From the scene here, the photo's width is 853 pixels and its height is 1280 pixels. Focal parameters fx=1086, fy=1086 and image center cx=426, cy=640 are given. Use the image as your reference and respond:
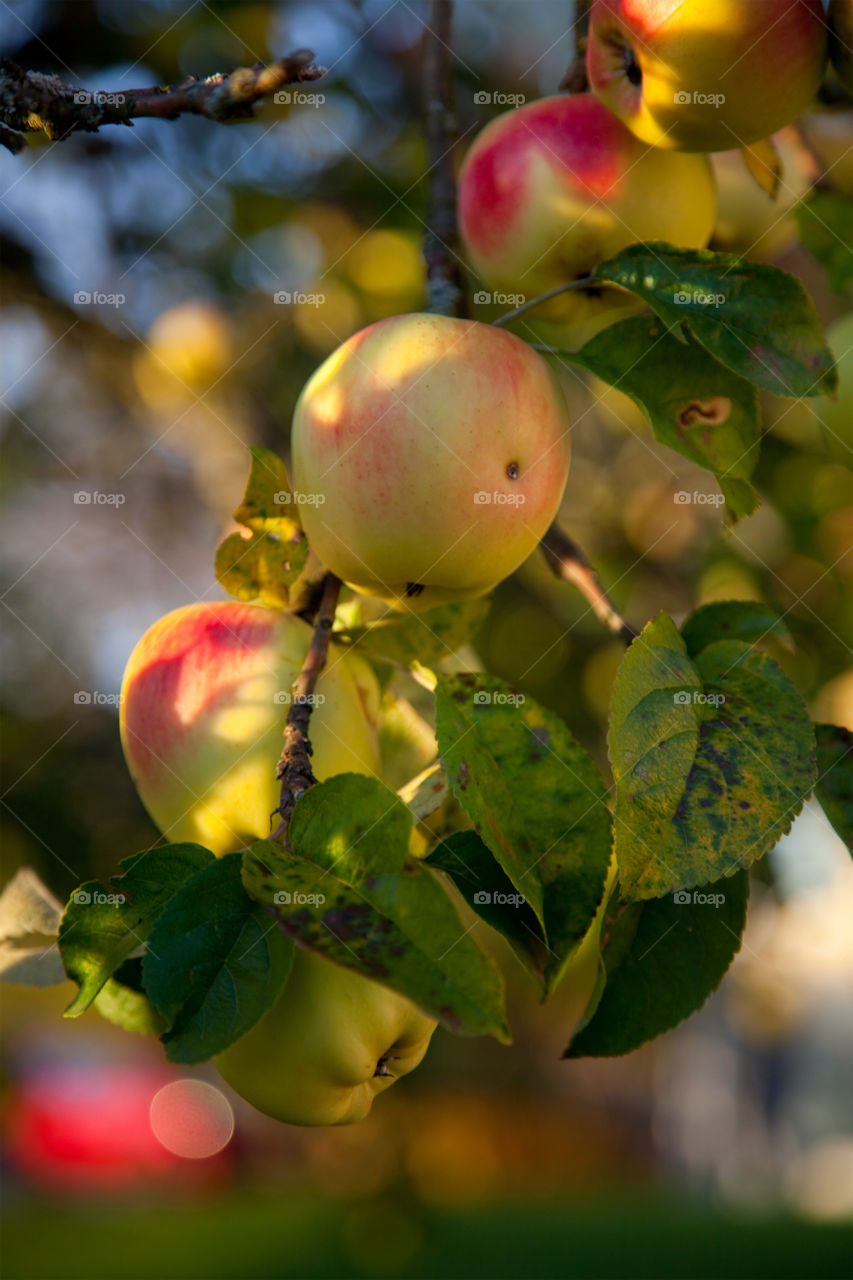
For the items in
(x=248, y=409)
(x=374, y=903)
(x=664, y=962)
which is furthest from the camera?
(x=248, y=409)

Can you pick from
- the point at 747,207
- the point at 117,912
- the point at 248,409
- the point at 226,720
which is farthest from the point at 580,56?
the point at 248,409

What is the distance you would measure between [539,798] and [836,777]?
0.17 meters

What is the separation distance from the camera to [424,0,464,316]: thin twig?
670 millimetres

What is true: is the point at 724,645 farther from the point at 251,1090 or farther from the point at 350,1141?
the point at 350,1141

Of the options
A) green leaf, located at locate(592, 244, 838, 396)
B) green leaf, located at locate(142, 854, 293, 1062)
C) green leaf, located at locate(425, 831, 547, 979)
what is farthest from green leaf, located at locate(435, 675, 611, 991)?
green leaf, located at locate(592, 244, 838, 396)

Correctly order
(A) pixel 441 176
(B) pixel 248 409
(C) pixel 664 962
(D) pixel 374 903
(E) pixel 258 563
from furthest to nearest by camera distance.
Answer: (B) pixel 248 409 < (A) pixel 441 176 < (E) pixel 258 563 < (C) pixel 664 962 < (D) pixel 374 903

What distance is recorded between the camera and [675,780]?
478 millimetres

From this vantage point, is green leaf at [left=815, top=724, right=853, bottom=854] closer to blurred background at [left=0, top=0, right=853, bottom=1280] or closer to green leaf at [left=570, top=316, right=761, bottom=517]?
green leaf at [left=570, top=316, right=761, bottom=517]

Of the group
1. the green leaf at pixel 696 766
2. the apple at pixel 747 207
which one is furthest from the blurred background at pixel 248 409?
the green leaf at pixel 696 766

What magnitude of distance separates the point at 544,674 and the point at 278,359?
0.63 m

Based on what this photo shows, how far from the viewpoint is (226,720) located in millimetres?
590

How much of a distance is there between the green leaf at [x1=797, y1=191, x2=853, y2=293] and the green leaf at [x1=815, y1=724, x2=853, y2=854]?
0.42 m

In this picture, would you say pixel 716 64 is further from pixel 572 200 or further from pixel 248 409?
pixel 248 409

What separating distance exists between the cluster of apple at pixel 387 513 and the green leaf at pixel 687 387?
4cm
